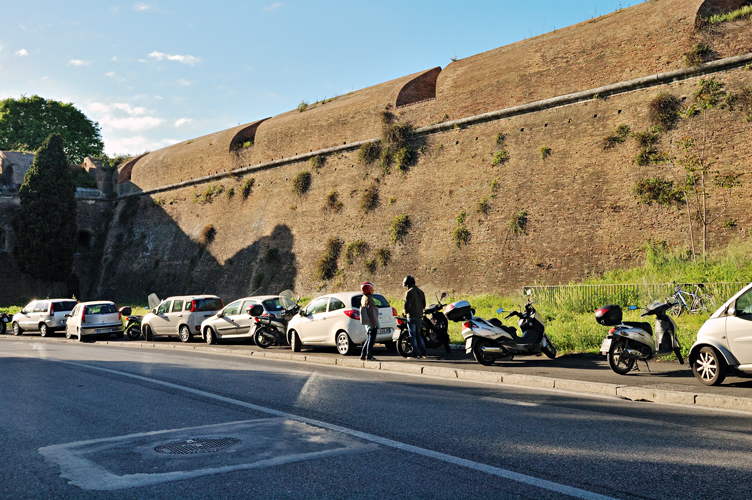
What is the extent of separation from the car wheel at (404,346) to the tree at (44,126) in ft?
166

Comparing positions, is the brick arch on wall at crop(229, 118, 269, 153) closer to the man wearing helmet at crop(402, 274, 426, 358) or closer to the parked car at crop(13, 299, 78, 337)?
the parked car at crop(13, 299, 78, 337)

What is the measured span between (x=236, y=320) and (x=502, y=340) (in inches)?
366

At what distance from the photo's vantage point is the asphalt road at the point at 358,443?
4.41 meters

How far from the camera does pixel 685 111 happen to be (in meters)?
18.6

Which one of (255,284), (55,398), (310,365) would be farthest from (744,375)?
(255,284)

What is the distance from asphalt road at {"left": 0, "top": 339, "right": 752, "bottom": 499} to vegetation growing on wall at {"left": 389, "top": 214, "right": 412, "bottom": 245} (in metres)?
15.8

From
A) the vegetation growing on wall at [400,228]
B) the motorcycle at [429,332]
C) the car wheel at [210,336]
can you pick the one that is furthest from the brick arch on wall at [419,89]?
the motorcycle at [429,332]

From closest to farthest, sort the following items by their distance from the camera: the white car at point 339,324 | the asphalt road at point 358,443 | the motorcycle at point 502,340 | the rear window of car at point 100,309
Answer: the asphalt road at point 358,443 < the motorcycle at point 502,340 < the white car at point 339,324 < the rear window of car at point 100,309

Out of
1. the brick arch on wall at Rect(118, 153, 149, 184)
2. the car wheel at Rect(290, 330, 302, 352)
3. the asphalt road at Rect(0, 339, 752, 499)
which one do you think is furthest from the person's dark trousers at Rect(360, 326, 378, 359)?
the brick arch on wall at Rect(118, 153, 149, 184)

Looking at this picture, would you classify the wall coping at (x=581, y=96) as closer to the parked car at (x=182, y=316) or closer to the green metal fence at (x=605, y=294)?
the green metal fence at (x=605, y=294)

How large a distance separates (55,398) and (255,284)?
74.0 ft

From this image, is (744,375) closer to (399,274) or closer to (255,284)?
(399,274)

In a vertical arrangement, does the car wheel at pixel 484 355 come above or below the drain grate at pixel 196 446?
above

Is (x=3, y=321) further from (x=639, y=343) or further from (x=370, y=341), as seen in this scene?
(x=639, y=343)
